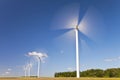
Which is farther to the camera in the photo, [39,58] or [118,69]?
[118,69]

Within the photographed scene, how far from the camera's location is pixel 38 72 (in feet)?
171

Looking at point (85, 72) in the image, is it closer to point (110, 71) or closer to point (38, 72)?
point (110, 71)

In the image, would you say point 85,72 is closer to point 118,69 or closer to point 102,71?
point 102,71

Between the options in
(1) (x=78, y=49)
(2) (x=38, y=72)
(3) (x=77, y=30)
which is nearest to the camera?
(1) (x=78, y=49)

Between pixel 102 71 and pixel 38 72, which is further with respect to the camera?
pixel 102 71

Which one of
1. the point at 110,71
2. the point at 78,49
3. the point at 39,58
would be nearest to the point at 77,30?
the point at 78,49

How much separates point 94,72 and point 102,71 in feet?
11.3

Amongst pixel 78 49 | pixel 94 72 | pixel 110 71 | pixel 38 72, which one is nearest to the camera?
pixel 78 49

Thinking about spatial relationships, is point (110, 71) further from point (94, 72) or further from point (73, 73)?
point (73, 73)

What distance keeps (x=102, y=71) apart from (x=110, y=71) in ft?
14.6

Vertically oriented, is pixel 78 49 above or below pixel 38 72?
above

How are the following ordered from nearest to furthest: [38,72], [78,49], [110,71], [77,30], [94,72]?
[78,49] < [77,30] < [38,72] < [110,71] < [94,72]

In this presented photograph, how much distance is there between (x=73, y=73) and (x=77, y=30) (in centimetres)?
4961

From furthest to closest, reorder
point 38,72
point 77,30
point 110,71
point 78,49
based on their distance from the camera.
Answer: point 110,71, point 38,72, point 77,30, point 78,49
